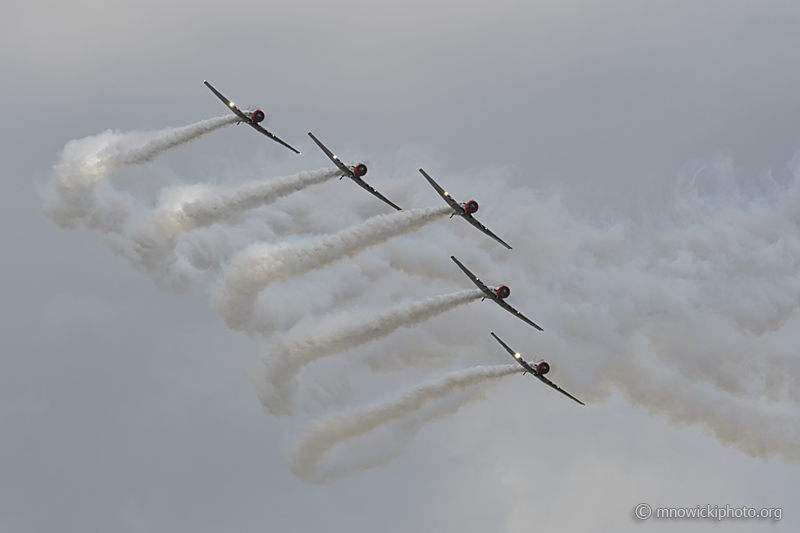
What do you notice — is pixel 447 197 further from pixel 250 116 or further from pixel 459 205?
pixel 250 116

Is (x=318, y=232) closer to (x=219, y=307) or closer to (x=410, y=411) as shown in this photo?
(x=219, y=307)

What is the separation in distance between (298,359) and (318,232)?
38.0 ft

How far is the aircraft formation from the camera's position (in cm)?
8546

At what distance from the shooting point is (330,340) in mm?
91250

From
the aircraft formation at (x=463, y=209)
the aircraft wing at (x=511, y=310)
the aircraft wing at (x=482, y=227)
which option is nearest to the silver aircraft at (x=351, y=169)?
the aircraft formation at (x=463, y=209)

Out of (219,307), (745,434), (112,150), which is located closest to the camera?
(745,434)

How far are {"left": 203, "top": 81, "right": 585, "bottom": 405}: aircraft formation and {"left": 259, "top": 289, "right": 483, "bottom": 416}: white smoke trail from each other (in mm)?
1577

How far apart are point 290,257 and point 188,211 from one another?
365 inches

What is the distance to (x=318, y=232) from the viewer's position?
3930 inches

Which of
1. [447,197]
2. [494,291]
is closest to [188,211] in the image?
[447,197]

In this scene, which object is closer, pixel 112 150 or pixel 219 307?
pixel 219 307

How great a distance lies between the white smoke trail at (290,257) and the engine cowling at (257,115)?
8719 millimetres

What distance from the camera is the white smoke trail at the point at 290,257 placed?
302 feet

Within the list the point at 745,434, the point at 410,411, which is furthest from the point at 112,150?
the point at 745,434
